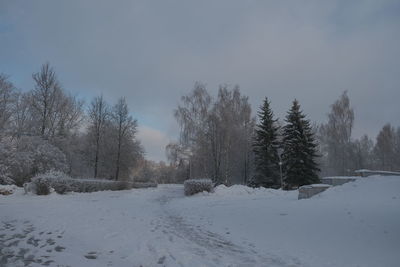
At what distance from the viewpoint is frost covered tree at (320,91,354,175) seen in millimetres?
42469

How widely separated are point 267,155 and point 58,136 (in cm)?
2323

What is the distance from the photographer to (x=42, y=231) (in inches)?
309

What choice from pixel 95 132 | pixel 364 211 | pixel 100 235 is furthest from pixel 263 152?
pixel 100 235

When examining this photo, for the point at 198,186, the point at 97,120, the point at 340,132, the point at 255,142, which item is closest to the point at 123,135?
the point at 97,120

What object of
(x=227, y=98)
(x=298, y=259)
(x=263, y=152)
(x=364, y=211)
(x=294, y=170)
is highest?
(x=227, y=98)

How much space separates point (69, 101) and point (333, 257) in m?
39.4

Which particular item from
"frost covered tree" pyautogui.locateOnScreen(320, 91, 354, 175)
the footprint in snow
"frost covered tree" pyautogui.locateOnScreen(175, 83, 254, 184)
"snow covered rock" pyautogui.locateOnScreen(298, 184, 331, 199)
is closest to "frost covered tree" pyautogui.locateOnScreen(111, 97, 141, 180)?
"frost covered tree" pyautogui.locateOnScreen(175, 83, 254, 184)

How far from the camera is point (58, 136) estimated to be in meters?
35.4

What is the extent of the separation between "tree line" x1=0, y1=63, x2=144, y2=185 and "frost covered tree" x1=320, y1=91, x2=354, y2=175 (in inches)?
1094

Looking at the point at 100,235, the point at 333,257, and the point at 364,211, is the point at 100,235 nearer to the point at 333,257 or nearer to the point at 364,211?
the point at 333,257

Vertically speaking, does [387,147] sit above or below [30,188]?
above

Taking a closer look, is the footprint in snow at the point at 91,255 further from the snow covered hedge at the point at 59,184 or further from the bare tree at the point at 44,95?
the bare tree at the point at 44,95

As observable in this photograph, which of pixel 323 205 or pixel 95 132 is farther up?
pixel 95 132

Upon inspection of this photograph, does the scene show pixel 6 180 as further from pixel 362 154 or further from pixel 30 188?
pixel 362 154
